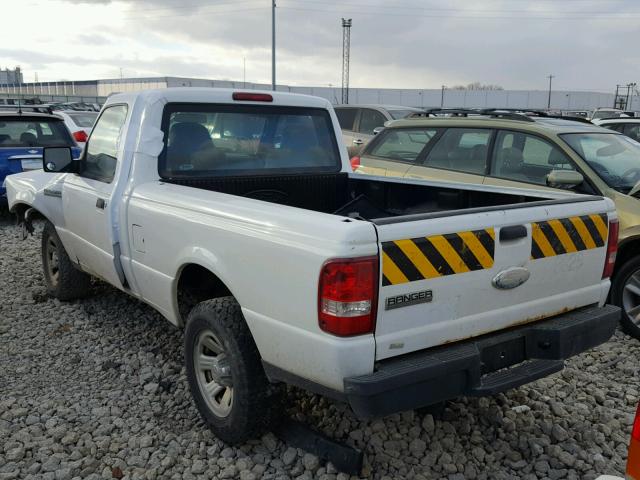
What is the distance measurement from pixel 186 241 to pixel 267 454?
1.24 meters

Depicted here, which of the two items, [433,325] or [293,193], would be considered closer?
[433,325]

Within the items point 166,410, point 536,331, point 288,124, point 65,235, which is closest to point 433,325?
point 536,331

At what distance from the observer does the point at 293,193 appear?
4.47 meters

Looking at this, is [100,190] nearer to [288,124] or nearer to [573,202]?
[288,124]

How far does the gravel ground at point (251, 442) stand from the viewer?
3127mm

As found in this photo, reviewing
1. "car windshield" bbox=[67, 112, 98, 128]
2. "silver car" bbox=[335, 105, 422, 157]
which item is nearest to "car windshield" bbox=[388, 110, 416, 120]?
"silver car" bbox=[335, 105, 422, 157]

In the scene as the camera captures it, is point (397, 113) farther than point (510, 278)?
Yes

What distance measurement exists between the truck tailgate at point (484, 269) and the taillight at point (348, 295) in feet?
0.20

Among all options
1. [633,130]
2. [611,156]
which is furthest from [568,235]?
[633,130]

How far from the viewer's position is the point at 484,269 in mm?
2752

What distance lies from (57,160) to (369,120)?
911cm

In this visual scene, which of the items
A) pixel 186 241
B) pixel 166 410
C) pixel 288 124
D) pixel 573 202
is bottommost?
pixel 166 410

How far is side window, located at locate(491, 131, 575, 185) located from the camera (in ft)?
18.2

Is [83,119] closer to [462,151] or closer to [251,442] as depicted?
[462,151]
